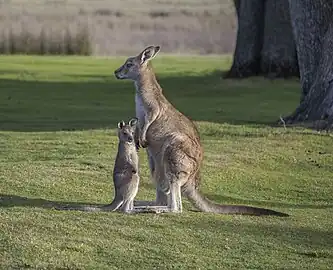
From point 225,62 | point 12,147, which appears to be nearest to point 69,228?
point 12,147

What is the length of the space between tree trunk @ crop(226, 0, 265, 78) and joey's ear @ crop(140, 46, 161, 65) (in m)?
18.2

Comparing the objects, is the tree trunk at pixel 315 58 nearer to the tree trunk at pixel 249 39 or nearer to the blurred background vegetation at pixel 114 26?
the tree trunk at pixel 249 39

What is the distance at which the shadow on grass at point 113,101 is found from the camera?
68.1 ft

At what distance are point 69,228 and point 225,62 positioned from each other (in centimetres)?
3273

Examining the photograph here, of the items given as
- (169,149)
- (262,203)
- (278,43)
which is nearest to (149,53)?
(169,149)

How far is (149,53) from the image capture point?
11.1m

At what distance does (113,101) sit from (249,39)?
17.5 ft

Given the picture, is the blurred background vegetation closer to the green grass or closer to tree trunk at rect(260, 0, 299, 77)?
tree trunk at rect(260, 0, 299, 77)

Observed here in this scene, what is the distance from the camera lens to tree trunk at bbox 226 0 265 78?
1147 inches

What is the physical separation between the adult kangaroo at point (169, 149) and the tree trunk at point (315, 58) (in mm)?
7100

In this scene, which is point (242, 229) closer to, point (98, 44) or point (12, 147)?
point (12, 147)

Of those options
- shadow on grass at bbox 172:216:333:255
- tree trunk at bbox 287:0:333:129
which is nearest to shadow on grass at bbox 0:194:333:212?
shadow on grass at bbox 172:216:333:255

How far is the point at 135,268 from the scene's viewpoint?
879 centimetres

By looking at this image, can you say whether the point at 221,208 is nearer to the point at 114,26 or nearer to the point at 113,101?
the point at 113,101
